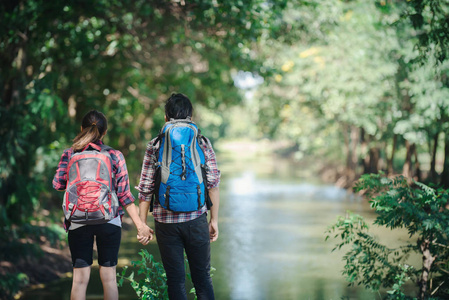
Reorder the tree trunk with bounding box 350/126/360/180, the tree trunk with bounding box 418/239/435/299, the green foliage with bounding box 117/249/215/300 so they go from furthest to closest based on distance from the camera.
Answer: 1. the tree trunk with bounding box 350/126/360/180
2. the tree trunk with bounding box 418/239/435/299
3. the green foliage with bounding box 117/249/215/300

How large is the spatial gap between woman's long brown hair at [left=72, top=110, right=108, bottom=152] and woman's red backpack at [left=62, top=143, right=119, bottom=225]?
0.21 ft

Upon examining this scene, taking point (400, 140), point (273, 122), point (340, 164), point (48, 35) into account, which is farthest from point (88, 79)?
point (340, 164)

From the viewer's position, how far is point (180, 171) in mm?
3721

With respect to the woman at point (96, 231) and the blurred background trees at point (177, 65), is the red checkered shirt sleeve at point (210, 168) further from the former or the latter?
the blurred background trees at point (177, 65)

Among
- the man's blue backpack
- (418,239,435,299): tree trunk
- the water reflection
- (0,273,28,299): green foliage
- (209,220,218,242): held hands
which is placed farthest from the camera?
the water reflection

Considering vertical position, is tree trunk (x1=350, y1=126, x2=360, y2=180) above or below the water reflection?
above

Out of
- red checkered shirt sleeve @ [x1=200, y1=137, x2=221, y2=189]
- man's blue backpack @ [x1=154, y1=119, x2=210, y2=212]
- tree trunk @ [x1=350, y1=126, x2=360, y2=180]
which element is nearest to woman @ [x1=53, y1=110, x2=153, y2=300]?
man's blue backpack @ [x1=154, y1=119, x2=210, y2=212]

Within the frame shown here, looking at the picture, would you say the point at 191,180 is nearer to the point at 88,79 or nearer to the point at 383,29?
the point at 88,79

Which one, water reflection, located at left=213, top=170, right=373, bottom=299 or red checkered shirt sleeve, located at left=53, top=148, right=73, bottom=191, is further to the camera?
water reflection, located at left=213, top=170, right=373, bottom=299

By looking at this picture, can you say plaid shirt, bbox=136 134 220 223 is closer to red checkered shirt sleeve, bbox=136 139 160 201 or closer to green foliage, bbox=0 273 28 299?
red checkered shirt sleeve, bbox=136 139 160 201

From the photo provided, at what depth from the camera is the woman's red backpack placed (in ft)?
12.4

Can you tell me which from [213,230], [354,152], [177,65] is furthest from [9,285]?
[354,152]

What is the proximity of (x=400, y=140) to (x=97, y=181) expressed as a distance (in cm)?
2143

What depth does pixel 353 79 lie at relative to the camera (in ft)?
61.9
